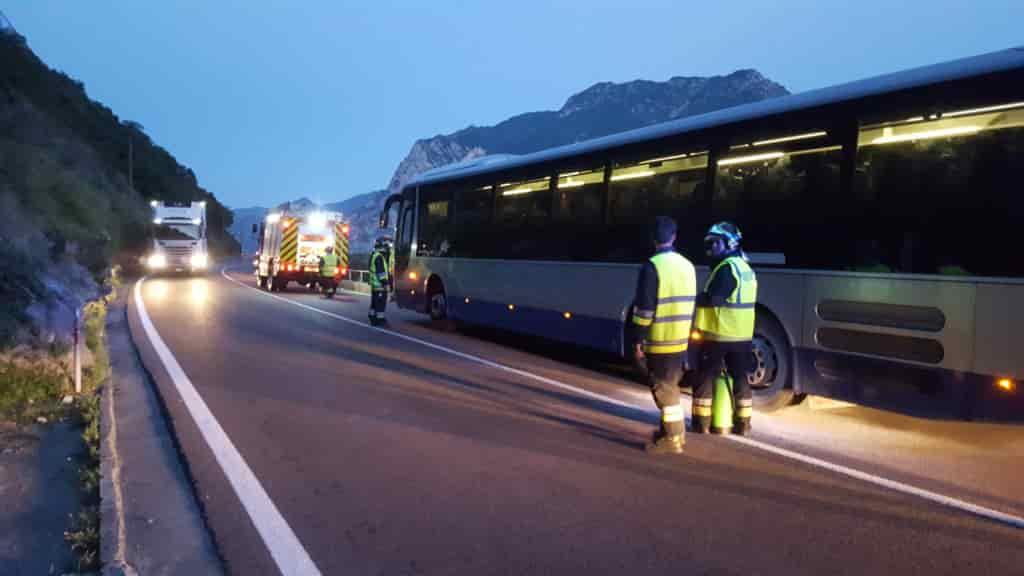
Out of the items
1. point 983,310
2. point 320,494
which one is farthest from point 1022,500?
point 320,494

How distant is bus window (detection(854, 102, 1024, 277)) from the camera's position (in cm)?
601

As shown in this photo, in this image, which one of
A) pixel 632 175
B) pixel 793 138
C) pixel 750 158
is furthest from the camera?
pixel 632 175

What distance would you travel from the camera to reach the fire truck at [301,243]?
27766 millimetres

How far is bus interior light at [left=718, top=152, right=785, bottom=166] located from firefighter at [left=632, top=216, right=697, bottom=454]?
8.51 ft

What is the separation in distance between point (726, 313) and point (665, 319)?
2.16 feet

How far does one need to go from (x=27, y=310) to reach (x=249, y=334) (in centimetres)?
385

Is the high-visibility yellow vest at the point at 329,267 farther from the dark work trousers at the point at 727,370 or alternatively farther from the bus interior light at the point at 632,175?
the dark work trousers at the point at 727,370

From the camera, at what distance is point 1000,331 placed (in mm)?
6000

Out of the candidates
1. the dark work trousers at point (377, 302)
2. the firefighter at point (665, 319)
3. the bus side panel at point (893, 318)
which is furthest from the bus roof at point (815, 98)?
the dark work trousers at point (377, 302)

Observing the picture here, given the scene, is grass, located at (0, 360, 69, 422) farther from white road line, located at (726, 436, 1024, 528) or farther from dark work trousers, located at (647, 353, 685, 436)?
white road line, located at (726, 436, 1024, 528)

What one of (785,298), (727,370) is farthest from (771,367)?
(727,370)

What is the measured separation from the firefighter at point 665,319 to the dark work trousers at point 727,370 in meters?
0.47

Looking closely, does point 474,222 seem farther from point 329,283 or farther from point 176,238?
point 176,238

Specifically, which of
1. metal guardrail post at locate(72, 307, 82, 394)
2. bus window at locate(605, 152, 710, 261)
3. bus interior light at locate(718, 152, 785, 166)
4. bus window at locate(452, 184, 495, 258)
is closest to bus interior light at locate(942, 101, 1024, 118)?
bus interior light at locate(718, 152, 785, 166)
